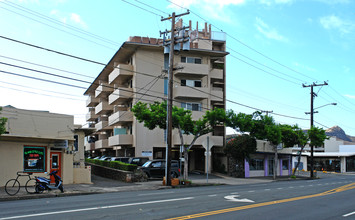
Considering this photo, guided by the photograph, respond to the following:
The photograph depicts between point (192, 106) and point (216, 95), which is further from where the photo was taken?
point (216, 95)

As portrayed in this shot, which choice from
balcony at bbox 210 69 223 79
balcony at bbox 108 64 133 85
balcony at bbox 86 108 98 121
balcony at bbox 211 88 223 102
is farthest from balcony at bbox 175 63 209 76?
balcony at bbox 86 108 98 121

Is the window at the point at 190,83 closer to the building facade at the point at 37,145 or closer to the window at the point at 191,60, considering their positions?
the window at the point at 191,60

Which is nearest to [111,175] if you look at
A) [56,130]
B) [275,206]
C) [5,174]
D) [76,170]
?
[76,170]

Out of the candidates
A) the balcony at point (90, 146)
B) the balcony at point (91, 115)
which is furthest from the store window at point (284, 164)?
the balcony at point (91, 115)

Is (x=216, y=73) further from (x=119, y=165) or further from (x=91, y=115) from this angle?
(x=91, y=115)

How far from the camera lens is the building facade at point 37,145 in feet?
72.1

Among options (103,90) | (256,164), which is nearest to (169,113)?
(256,164)

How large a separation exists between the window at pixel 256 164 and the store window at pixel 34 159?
23.9 meters

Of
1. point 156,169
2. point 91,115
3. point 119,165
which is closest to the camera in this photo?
point 119,165

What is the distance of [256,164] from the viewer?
42.3m

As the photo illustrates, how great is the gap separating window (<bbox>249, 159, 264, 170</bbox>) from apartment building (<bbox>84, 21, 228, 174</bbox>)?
364 cm

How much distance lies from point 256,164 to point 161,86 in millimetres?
13917

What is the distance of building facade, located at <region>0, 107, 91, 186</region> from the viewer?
22.0 meters

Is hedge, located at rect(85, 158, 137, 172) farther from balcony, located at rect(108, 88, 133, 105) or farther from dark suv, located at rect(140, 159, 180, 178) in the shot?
balcony, located at rect(108, 88, 133, 105)
